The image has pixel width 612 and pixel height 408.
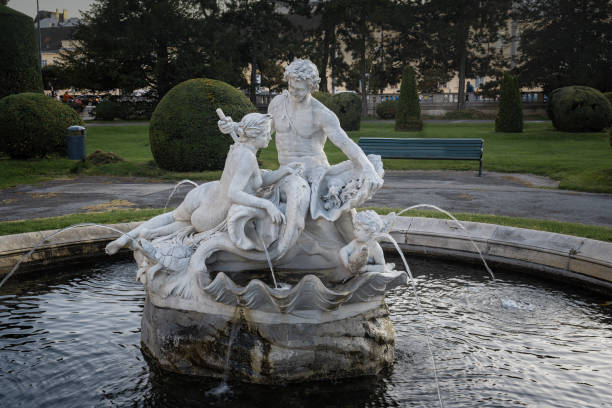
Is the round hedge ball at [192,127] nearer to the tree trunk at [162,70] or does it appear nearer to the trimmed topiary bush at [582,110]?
the trimmed topiary bush at [582,110]

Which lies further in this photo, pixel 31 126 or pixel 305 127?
pixel 31 126

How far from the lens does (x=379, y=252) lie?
4812 mm

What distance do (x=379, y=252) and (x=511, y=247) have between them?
9.74 ft

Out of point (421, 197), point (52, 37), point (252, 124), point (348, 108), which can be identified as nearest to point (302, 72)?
point (252, 124)

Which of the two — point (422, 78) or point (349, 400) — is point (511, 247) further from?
point (422, 78)

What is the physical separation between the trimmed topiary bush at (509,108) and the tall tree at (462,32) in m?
12.1

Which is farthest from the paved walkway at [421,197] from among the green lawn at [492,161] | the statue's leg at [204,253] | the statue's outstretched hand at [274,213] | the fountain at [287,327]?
the statue's leg at [204,253]

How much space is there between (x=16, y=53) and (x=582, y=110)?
75.5 ft

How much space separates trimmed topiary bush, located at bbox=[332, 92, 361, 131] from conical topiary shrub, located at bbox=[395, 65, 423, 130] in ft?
7.29

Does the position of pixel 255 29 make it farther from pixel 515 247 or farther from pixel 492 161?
pixel 515 247

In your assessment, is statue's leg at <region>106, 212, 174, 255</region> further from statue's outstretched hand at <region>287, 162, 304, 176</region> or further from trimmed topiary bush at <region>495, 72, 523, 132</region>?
trimmed topiary bush at <region>495, 72, 523, 132</region>

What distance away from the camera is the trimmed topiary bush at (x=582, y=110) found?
25422 millimetres

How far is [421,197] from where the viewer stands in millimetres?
11484

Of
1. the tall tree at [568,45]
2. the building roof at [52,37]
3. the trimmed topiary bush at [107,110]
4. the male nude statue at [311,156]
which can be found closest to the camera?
the male nude statue at [311,156]
